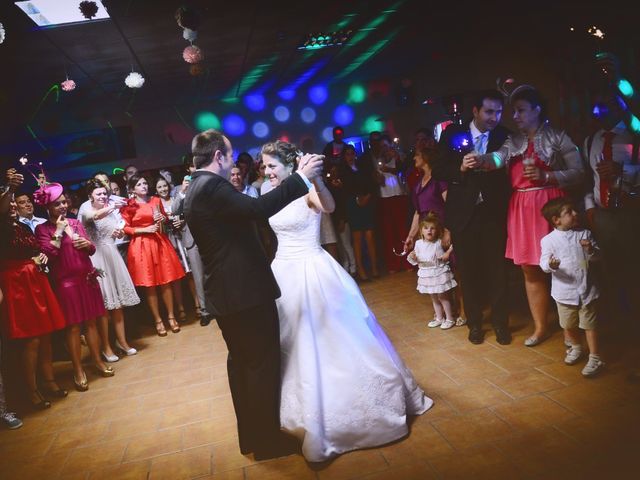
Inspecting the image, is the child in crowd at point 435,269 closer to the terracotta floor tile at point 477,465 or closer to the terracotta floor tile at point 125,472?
the terracotta floor tile at point 477,465

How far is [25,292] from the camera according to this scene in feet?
11.5

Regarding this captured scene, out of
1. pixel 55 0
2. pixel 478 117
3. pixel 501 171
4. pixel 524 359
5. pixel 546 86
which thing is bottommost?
pixel 524 359

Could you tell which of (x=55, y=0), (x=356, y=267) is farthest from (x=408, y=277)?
(x=55, y=0)

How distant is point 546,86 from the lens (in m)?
5.54

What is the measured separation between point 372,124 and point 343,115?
77 cm

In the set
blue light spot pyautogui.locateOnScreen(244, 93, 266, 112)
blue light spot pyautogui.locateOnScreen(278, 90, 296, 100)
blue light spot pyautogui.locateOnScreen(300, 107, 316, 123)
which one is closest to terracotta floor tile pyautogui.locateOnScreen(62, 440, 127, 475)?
blue light spot pyautogui.locateOnScreen(244, 93, 266, 112)

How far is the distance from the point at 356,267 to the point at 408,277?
721mm

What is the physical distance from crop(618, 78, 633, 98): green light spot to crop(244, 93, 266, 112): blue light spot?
9394mm

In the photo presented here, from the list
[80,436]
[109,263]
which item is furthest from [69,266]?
[80,436]

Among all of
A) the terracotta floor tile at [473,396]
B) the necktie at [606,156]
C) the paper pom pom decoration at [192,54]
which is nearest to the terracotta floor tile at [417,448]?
the terracotta floor tile at [473,396]

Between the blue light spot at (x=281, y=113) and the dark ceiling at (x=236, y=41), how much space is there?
145 centimetres

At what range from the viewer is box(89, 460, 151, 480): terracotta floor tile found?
2.54 meters

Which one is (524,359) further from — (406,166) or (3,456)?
(406,166)

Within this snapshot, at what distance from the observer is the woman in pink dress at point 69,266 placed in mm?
3723
